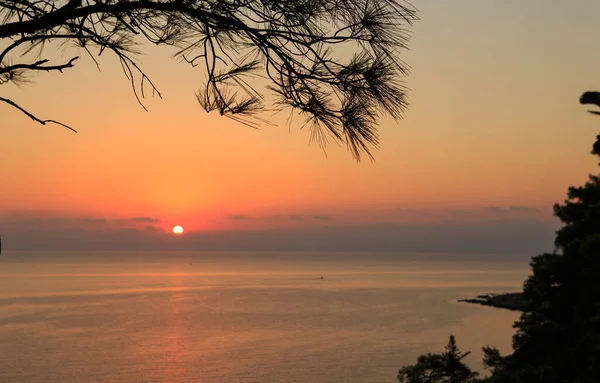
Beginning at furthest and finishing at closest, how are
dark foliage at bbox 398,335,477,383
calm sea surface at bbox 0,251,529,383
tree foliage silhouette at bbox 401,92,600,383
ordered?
calm sea surface at bbox 0,251,529,383 → dark foliage at bbox 398,335,477,383 → tree foliage silhouette at bbox 401,92,600,383

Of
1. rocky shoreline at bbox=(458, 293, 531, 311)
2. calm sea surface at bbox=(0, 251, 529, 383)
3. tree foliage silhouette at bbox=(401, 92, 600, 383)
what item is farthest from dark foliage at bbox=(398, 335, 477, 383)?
rocky shoreline at bbox=(458, 293, 531, 311)

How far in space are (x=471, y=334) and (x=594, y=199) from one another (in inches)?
1757

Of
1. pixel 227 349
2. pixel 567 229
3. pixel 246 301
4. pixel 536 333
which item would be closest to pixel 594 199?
pixel 567 229

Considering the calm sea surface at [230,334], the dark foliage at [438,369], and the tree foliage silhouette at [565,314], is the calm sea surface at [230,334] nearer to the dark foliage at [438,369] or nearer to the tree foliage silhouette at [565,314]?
the dark foliage at [438,369]

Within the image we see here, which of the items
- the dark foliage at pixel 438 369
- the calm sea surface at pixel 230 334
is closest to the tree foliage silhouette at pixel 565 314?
the dark foliage at pixel 438 369

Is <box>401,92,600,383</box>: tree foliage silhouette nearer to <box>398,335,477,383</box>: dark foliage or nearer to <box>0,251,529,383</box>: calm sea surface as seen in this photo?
<box>398,335,477,383</box>: dark foliage

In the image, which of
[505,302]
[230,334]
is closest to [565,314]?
[230,334]

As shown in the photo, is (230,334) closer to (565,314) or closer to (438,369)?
(438,369)

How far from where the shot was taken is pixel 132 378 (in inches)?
1484

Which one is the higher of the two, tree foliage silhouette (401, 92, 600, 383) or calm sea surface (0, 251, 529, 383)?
tree foliage silhouette (401, 92, 600, 383)

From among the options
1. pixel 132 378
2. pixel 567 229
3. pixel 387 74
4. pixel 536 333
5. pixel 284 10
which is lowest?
pixel 132 378

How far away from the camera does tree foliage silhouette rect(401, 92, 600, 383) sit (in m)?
9.42

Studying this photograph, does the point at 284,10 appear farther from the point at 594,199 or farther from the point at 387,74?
the point at 594,199

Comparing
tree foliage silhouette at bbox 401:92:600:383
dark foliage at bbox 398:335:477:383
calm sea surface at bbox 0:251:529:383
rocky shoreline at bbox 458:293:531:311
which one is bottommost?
calm sea surface at bbox 0:251:529:383
